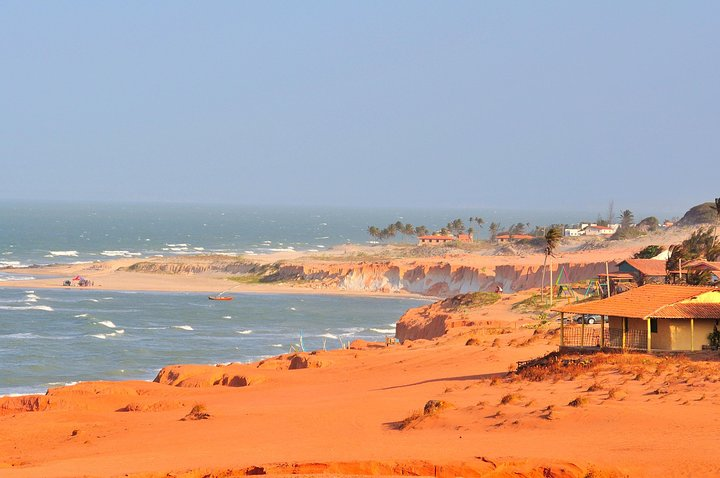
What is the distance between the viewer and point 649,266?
55.1m

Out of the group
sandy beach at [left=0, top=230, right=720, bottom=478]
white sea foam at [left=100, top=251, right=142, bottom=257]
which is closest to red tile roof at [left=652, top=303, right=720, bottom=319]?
sandy beach at [left=0, top=230, right=720, bottom=478]

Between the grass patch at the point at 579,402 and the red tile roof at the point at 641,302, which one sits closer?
the grass patch at the point at 579,402

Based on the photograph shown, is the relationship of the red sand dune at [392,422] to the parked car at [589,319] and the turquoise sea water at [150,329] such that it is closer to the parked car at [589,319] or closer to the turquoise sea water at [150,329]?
the parked car at [589,319]

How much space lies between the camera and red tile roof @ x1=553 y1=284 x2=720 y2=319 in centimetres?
3055

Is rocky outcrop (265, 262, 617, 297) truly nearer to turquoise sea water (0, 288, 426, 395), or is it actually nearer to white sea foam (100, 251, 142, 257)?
turquoise sea water (0, 288, 426, 395)

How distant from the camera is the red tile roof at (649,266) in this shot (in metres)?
54.2

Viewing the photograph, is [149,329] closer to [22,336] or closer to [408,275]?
[22,336]

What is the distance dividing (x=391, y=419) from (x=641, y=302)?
9.62 metres

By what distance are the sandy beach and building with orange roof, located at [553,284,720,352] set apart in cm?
118

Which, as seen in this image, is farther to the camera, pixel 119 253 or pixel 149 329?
pixel 119 253

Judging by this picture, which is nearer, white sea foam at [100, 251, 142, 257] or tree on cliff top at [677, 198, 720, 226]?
tree on cliff top at [677, 198, 720, 226]

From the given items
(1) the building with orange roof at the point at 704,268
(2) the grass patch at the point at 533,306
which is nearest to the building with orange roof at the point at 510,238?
(2) the grass patch at the point at 533,306

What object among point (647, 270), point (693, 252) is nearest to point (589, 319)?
point (647, 270)

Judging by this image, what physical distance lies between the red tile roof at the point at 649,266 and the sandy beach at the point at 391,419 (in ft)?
50.4
